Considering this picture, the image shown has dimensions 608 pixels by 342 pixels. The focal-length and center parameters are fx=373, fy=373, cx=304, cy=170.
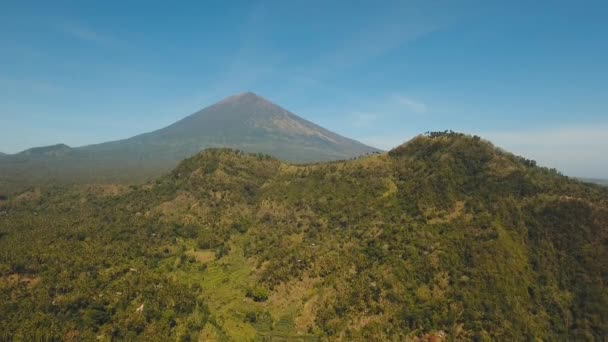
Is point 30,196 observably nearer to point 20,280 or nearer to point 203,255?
point 20,280

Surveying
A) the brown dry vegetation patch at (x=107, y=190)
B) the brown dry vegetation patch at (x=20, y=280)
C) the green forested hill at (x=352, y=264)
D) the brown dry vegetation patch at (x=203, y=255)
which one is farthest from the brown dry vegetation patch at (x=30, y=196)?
the brown dry vegetation patch at (x=203, y=255)

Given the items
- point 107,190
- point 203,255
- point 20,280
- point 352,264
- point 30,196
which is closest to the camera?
point 20,280

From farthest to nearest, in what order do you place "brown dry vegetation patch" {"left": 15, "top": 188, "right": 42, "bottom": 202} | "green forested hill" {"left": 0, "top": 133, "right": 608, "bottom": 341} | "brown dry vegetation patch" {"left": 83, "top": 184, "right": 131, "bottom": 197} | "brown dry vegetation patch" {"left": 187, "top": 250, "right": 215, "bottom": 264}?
"brown dry vegetation patch" {"left": 83, "top": 184, "right": 131, "bottom": 197} → "brown dry vegetation patch" {"left": 15, "top": 188, "right": 42, "bottom": 202} → "brown dry vegetation patch" {"left": 187, "top": 250, "right": 215, "bottom": 264} → "green forested hill" {"left": 0, "top": 133, "right": 608, "bottom": 341}

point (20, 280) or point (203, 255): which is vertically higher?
point (20, 280)

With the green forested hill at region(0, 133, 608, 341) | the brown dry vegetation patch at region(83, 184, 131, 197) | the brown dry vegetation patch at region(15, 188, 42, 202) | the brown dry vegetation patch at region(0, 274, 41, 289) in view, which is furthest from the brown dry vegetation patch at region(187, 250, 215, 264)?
the brown dry vegetation patch at region(15, 188, 42, 202)

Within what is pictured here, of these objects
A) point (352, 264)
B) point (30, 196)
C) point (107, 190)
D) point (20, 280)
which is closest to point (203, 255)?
point (20, 280)

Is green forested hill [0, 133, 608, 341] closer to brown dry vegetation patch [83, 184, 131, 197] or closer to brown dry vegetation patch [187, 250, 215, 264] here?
brown dry vegetation patch [187, 250, 215, 264]

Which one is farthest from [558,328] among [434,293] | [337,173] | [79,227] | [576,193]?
[79,227]

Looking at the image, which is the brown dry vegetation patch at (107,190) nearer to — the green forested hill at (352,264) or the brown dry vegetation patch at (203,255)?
the green forested hill at (352,264)
